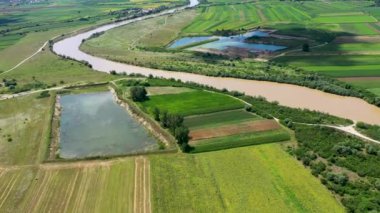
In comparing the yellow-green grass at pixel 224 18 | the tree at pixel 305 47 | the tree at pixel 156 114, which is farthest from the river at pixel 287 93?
the yellow-green grass at pixel 224 18

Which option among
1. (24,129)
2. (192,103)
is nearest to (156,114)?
(192,103)

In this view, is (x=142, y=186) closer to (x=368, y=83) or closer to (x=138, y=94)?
(x=138, y=94)

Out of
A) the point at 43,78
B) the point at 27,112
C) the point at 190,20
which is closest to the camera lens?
the point at 27,112

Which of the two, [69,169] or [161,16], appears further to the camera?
[161,16]

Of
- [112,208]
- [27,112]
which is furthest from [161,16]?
[112,208]

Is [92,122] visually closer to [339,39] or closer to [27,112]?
[27,112]

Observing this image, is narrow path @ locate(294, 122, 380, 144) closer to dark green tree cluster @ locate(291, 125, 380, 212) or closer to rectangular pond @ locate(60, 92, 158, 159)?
dark green tree cluster @ locate(291, 125, 380, 212)
